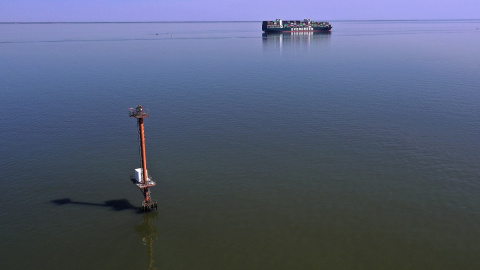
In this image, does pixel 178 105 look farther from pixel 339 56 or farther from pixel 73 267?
pixel 339 56

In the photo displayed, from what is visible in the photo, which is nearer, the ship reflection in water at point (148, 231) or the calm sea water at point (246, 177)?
the calm sea water at point (246, 177)

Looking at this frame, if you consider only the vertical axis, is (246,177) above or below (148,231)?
above

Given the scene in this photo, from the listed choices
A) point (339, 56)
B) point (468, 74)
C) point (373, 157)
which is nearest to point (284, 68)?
point (339, 56)

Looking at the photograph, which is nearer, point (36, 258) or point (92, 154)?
point (36, 258)

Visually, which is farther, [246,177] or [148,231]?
[246,177]
